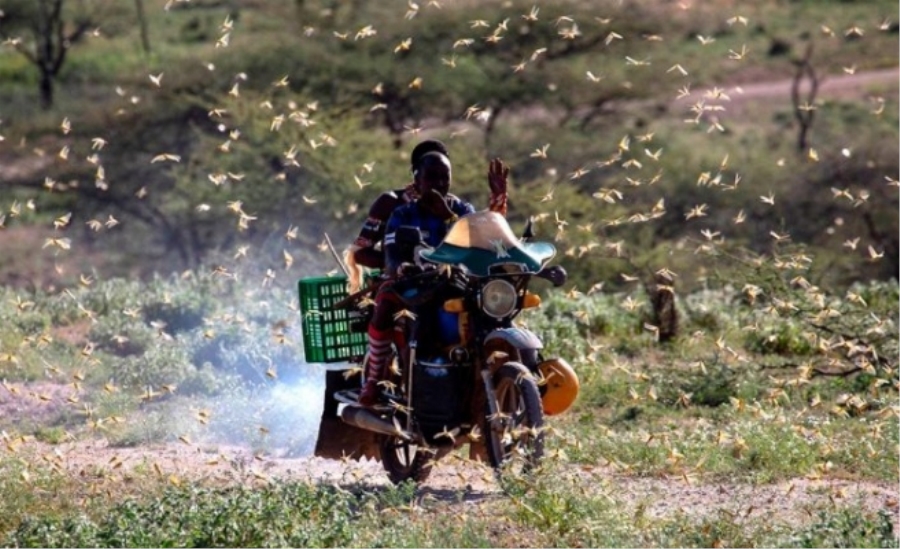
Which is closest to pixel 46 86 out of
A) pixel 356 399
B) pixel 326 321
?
pixel 326 321

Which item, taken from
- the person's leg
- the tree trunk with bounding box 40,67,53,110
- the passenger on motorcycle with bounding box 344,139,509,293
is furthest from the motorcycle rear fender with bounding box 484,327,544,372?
the tree trunk with bounding box 40,67,53,110

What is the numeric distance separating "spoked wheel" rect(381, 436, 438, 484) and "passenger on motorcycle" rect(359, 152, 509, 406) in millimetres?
301

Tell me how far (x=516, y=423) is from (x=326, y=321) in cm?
145

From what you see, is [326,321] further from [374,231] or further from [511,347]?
[511,347]

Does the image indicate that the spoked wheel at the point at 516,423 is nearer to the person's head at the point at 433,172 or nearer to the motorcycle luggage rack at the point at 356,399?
the motorcycle luggage rack at the point at 356,399

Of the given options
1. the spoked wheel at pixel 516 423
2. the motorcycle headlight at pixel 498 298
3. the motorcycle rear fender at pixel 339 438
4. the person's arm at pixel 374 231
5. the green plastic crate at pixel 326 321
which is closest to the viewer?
the spoked wheel at pixel 516 423

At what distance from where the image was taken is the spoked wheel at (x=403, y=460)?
31.2 ft

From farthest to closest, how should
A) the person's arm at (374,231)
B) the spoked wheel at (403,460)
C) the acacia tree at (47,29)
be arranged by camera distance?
1. the acacia tree at (47,29)
2. the person's arm at (374,231)
3. the spoked wheel at (403,460)

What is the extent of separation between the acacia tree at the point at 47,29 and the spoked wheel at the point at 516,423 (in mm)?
24894

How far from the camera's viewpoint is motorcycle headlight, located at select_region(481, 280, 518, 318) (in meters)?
8.99

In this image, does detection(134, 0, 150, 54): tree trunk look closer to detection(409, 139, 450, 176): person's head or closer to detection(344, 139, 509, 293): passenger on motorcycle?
detection(344, 139, 509, 293): passenger on motorcycle

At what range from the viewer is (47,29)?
34625 mm

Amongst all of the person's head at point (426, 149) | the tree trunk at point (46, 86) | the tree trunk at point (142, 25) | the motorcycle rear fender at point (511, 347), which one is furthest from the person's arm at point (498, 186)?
the tree trunk at point (142, 25)

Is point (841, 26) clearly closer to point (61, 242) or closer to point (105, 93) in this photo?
point (105, 93)
